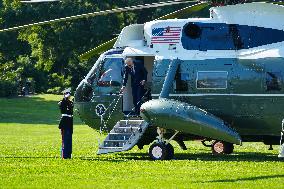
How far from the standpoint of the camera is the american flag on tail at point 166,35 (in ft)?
74.2

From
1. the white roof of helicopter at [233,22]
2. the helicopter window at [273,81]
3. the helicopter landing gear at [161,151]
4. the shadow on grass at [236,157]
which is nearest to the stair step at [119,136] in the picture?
the helicopter landing gear at [161,151]

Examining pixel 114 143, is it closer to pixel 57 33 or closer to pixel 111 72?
pixel 111 72

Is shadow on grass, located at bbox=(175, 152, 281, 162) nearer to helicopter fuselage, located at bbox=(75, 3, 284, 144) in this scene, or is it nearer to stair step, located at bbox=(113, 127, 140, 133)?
helicopter fuselage, located at bbox=(75, 3, 284, 144)

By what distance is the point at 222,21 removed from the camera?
22047 millimetres

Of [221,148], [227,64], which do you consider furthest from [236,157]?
[227,64]

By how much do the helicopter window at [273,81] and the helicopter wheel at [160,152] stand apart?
3021mm

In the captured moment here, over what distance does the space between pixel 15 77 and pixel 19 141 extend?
42833 millimetres

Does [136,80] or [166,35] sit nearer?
[166,35]

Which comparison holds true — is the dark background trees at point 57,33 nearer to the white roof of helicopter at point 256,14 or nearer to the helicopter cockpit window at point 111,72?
the helicopter cockpit window at point 111,72

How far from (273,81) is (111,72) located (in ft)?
15.9

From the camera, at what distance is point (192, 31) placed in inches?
886

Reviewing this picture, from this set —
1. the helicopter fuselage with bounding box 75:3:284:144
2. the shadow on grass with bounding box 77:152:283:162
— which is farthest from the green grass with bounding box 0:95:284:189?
the helicopter fuselage with bounding box 75:3:284:144

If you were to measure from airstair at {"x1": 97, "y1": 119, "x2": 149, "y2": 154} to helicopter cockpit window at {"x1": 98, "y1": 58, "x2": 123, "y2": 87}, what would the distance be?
4.71ft

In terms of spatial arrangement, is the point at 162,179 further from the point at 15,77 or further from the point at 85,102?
the point at 15,77
